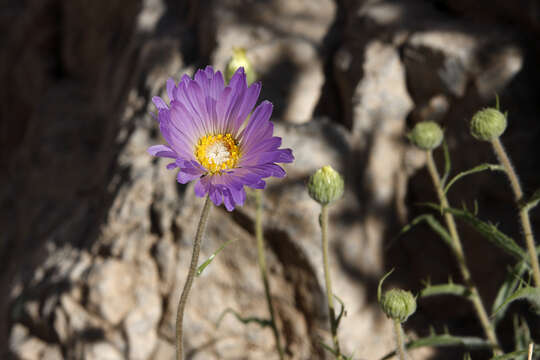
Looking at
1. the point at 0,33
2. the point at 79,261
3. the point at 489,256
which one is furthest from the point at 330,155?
the point at 0,33

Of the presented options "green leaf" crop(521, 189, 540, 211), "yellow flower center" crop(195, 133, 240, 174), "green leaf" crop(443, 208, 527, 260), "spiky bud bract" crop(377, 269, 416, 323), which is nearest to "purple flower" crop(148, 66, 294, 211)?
"yellow flower center" crop(195, 133, 240, 174)

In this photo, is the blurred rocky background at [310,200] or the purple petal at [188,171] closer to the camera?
the purple petal at [188,171]

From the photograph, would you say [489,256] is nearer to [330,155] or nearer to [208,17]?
[330,155]

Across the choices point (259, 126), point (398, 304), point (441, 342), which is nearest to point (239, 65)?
point (259, 126)

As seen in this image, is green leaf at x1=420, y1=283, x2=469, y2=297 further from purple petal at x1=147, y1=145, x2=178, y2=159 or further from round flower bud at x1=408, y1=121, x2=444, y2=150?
purple petal at x1=147, y1=145, x2=178, y2=159

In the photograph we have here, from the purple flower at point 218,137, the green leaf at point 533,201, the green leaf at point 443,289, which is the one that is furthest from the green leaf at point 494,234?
the purple flower at point 218,137

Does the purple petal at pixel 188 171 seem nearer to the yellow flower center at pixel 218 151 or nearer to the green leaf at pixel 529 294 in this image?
the yellow flower center at pixel 218 151
